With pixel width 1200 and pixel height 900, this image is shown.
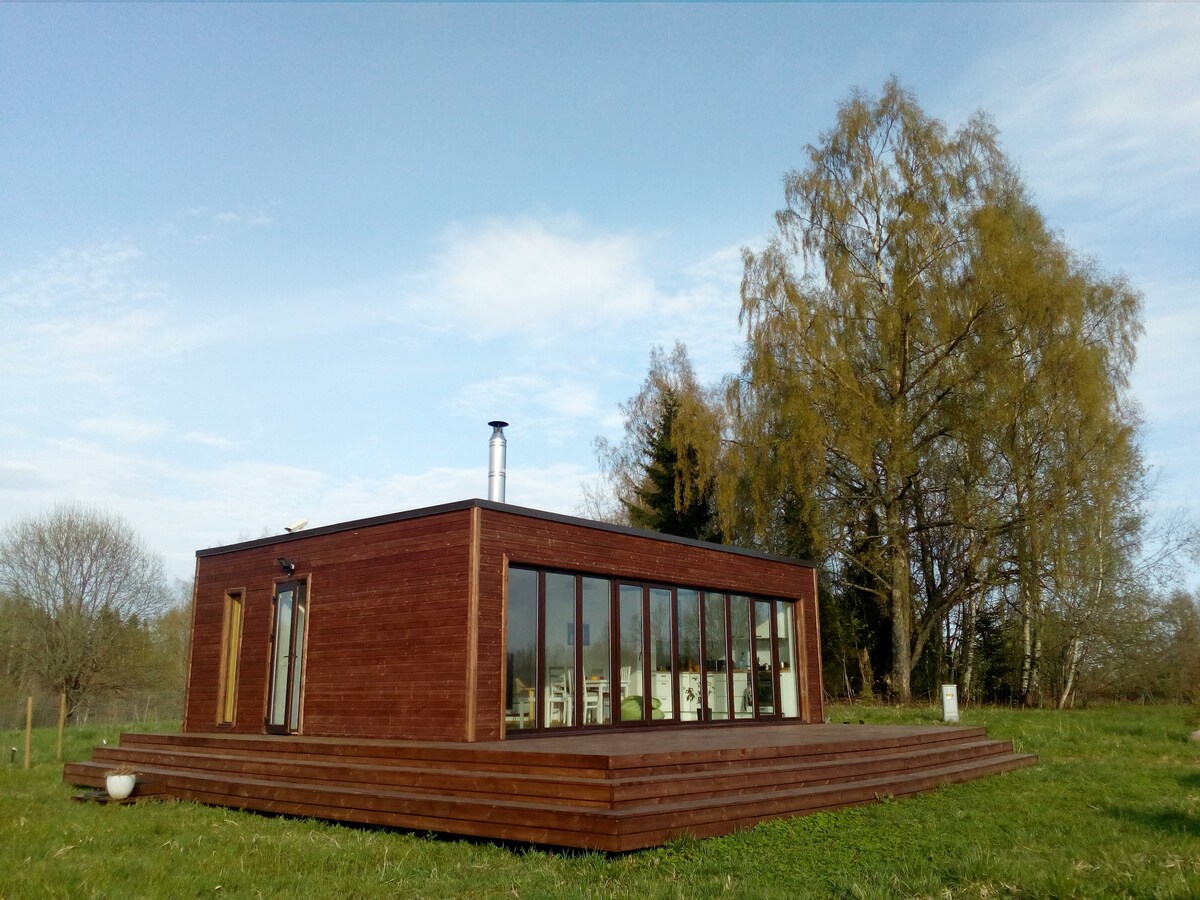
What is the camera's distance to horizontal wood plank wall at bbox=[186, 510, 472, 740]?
8875 mm

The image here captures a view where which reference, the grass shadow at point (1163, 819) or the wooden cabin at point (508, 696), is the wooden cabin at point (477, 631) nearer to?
the wooden cabin at point (508, 696)

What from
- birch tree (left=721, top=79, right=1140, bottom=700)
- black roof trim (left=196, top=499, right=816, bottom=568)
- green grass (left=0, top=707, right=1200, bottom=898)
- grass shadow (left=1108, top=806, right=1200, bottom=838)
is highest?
birch tree (left=721, top=79, right=1140, bottom=700)

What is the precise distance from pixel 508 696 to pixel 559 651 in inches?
32.0

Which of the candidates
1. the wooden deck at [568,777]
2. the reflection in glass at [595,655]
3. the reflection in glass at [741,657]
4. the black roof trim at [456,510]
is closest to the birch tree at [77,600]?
the black roof trim at [456,510]

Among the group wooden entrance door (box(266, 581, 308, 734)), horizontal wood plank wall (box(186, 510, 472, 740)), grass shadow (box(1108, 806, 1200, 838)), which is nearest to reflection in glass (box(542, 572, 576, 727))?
horizontal wood plank wall (box(186, 510, 472, 740))

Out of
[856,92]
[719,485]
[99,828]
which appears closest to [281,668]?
[99,828]

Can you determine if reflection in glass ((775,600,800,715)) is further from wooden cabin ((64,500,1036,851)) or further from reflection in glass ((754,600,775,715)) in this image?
reflection in glass ((754,600,775,715))

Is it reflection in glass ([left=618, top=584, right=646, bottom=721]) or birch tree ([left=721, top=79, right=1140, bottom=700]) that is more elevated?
birch tree ([left=721, top=79, right=1140, bottom=700])

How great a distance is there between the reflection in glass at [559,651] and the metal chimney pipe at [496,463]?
2055mm

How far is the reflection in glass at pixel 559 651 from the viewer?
942 cm

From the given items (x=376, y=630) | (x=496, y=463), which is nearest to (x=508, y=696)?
(x=376, y=630)

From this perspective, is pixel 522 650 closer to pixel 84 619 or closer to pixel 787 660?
pixel 787 660

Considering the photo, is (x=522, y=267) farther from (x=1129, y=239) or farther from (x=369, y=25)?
(x=1129, y=239)

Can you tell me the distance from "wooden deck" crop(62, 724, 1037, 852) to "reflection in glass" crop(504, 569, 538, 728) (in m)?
0.35
